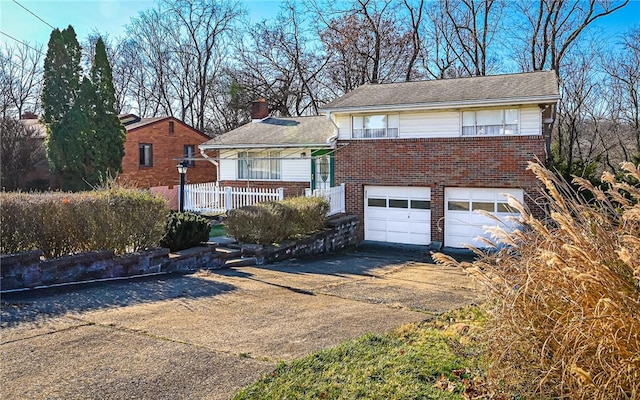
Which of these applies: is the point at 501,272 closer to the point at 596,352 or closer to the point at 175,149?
the point at 596,352

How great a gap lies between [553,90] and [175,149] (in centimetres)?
1904

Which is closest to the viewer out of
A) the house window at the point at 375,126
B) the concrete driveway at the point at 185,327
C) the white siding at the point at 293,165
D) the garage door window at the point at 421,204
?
the concrete driveway at the point at 185,327

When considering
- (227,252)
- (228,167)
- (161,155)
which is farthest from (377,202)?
(161,155)

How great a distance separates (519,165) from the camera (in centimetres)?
1597

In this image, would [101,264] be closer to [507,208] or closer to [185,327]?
[185,327]

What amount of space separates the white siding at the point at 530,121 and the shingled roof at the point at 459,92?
0.59 metres

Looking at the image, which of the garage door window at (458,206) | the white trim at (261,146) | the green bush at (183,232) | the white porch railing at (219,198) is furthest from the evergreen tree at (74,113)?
the garage door window at (458,206)

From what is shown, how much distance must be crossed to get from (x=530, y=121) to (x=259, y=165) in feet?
36.0

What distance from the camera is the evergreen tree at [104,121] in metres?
21.2

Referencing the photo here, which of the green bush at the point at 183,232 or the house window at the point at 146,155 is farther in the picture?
the house window at the point at 146,155

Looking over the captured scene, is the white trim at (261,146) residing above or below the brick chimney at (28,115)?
below

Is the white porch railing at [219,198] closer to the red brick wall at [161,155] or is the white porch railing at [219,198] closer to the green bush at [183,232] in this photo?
the red brick wall at [161,155]

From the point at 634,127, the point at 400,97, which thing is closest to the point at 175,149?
the point at 400,97

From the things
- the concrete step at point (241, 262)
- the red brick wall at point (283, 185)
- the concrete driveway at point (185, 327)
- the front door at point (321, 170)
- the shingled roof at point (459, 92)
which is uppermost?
the shingled roof at point (459, 92)
